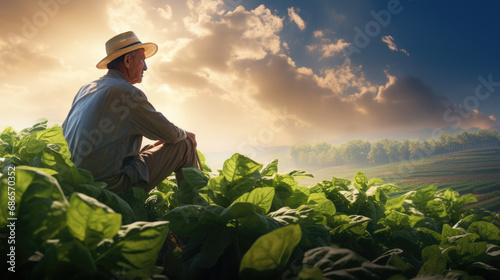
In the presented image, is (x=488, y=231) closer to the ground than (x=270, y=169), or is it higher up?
closer to the ground

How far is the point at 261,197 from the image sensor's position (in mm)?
1281

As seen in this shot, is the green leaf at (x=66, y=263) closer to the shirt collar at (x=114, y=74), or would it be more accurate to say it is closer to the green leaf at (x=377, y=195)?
the green leaf at (x=377, y=195)

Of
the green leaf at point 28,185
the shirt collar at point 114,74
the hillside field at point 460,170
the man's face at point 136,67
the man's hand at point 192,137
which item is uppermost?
the man's face at point 136,67

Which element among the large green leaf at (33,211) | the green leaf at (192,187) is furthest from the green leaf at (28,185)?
the green leaf at (192,187)

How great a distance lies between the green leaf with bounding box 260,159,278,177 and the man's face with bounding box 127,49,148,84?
8.86 ft

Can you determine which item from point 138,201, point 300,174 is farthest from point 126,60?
point 300,174

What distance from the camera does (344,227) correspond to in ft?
5.40

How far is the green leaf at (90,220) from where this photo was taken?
0.71 metres

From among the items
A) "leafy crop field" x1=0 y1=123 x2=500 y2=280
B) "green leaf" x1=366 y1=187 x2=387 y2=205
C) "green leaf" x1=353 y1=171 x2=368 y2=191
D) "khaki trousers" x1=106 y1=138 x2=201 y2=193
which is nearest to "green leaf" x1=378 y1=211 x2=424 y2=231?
"leafy crop field" x1=0 y1=123 x2=500 y2=280

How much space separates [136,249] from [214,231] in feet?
1.73

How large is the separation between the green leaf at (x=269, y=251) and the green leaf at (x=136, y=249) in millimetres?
232

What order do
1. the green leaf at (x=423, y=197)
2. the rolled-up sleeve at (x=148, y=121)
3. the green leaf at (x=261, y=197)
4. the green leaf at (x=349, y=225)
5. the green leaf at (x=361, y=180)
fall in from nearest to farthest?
the green leaf at (x=261, y=197) < the green leaf at (x=349, y=225) < the green leaf at (x=423, y=197) < the green leaf at (x=361, y=180) < the rolled-up sleeve at (x=148, y=121)

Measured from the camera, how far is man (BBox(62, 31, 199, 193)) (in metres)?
2.94

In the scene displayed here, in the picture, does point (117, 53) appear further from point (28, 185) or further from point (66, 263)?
point (66, 263)
